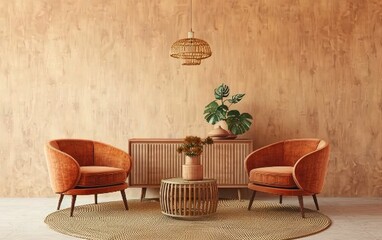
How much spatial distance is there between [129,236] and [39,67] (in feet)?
A: 10.0

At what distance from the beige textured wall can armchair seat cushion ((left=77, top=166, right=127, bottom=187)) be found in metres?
1.11

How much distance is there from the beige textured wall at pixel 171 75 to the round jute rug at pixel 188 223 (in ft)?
3.92

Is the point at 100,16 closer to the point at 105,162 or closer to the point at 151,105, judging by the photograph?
the point at 151,105

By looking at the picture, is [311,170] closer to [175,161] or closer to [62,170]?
[175,161]

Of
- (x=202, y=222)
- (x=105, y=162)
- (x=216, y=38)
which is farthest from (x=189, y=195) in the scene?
(x=216, y=38)

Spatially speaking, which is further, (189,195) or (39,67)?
(39,67)

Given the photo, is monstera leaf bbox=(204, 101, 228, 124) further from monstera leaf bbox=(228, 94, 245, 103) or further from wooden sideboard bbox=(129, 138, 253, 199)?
wooden sideboard bbox=(129, 138, 253, 199)

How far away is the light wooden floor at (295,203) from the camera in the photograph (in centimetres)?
412

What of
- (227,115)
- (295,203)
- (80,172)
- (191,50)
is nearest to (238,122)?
(227,115)

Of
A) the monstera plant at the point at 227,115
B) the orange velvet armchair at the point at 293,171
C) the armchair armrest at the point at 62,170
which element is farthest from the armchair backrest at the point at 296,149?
the armchair armrest at the point at 62,170

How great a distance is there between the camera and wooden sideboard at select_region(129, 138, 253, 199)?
578cm

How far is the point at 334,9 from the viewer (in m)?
6.18

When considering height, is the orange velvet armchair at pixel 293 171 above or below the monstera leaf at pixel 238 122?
below

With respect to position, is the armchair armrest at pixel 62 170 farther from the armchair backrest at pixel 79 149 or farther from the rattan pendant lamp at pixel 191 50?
the rattan pendant lamp at pixel 191 50
